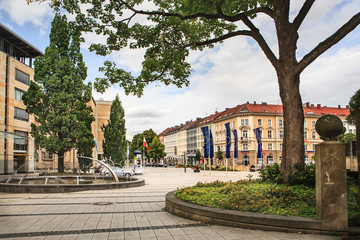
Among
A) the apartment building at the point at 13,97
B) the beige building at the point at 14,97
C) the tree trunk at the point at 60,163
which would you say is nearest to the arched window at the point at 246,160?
the beige building at the point at 14,97

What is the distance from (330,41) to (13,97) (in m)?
42.9

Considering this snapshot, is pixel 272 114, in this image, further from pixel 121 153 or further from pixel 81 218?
pixel 81 218

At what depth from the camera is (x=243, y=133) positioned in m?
76.9

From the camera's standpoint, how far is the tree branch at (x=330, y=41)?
8.99 metres

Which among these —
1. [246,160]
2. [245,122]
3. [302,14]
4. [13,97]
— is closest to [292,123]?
[302,14]

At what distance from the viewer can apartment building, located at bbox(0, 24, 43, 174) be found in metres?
40.0

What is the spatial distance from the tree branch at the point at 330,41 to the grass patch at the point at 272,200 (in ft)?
12.6

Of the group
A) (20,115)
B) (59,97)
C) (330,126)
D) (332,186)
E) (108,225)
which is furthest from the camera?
(20,115)

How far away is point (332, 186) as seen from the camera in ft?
21.7

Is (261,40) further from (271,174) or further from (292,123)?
(271,174)

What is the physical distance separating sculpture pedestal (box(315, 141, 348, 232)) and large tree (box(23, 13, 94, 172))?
24.8 metres

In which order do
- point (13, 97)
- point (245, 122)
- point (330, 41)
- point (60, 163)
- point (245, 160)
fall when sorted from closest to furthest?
point (330, 41) → point (60, 163) → point (13, 97) → point (245, 160) → point (245, 122)

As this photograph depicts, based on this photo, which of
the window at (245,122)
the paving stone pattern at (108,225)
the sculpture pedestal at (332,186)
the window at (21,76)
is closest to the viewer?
the sculpture pedestal at (332,186)

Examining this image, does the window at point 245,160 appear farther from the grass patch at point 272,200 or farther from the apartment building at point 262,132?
the grass patch at point 272,200
